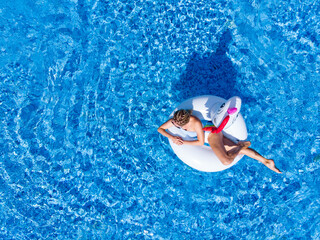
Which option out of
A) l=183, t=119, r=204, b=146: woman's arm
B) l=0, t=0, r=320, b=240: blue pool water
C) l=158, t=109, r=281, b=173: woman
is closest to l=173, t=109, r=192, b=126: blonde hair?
l=158, t=109, r=281, b=173: woman

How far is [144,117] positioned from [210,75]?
1.07 meters

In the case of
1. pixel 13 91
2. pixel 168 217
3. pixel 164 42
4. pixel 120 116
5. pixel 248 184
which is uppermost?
pixel 164 42

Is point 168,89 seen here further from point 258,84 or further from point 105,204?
point 105,204

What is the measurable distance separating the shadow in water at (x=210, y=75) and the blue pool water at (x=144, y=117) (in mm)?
14

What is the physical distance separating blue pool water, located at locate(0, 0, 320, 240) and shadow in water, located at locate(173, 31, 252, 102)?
14mm

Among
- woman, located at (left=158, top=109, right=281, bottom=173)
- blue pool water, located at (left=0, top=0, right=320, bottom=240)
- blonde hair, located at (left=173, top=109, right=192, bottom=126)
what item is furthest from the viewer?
blue pool water, located at (left=0, top=0, right=320, bottom=240)

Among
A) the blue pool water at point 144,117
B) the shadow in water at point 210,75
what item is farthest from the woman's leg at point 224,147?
the shadow in water at point 210,75

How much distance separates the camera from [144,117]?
3.44m

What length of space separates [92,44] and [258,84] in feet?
7.67

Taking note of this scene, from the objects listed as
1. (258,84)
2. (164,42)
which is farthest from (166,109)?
(258,84)

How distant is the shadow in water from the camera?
11.3 feet

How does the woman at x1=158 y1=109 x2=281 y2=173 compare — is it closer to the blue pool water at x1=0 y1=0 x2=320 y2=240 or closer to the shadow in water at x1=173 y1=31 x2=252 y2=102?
the blue pool water at x1=0 y1=0 x2=320 y2=240

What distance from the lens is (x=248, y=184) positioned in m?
3.44

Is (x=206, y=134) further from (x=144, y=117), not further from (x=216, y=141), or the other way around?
(x=144, y=117)
